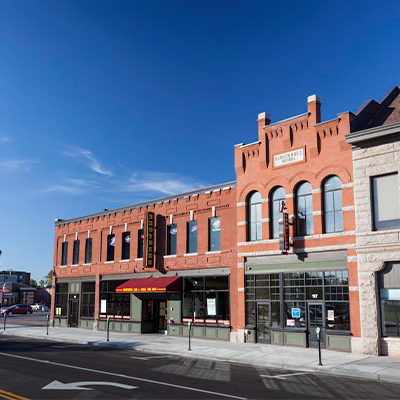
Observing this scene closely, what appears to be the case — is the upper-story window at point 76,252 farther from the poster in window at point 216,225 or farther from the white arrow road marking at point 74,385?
the white arrow road marking at point 74,385

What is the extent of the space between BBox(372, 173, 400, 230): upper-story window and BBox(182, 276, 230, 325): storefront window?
9.30 metres

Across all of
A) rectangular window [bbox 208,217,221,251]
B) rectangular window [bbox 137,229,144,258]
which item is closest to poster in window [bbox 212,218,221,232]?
rectangular window [bbox 208,217,221,251]

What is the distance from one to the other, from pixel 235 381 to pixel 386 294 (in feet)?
29.2

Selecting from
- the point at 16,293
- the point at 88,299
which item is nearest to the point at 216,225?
the point at 88,299

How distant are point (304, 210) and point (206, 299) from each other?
8.03 metres

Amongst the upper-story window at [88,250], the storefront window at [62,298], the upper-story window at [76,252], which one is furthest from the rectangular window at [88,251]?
the storefront window at [62,298]

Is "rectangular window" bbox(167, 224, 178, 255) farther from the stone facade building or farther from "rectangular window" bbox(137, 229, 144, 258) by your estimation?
the stone facade building

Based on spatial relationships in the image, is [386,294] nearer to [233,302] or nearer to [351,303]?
[351,303]

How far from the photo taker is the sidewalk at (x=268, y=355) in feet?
49.2

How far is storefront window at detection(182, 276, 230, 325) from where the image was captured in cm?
2495

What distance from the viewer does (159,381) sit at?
12.9 metres

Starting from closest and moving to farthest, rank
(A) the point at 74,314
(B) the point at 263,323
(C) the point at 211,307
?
(B) the point at 263,323 < (C) the point at 211,307 < (A) the point at 74,314

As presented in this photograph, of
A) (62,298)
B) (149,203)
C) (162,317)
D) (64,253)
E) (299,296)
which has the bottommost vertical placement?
(162,317)

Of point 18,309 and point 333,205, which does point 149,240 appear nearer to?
point 333,205
